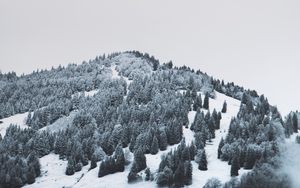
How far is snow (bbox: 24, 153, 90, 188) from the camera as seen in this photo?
126494mm

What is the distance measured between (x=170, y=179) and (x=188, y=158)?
14836 millimetres

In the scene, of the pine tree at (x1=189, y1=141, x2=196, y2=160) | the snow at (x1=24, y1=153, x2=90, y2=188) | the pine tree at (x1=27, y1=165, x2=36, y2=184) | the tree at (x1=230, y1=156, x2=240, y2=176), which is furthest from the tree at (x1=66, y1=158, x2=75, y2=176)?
the tree at (x1=230, y1=156, x2=240, y2=176)

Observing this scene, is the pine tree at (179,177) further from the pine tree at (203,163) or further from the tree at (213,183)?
the pine tree at (203,163)

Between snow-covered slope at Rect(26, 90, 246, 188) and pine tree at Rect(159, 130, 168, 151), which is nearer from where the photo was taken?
snow-covered slope at Rect(26, 90, 246, 188)

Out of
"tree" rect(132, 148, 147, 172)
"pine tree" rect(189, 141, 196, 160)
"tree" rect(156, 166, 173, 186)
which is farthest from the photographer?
"pine tree" rect(189, 141, 196, 160)

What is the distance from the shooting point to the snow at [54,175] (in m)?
126

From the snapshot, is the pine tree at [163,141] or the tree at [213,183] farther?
the pine tree at [163,141]

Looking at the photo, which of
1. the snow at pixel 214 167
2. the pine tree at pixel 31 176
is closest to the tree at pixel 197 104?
the snow at pixel 214 167

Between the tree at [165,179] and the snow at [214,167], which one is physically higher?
the snow at [214,167]

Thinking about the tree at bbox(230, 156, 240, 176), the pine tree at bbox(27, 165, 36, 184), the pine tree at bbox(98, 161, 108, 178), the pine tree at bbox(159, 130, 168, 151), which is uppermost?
the pine tree at bbox(159, 130, 168, 151)

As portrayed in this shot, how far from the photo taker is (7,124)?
19262 cm

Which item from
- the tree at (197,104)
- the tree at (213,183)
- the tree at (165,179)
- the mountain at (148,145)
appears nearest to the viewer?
the tree at (213,183)

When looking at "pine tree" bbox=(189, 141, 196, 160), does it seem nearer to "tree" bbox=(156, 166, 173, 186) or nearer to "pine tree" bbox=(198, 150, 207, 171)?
"pine tree" bbox=(198, 150, 207, 171)

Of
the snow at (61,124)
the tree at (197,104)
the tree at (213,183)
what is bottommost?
the tree at (213,183)
